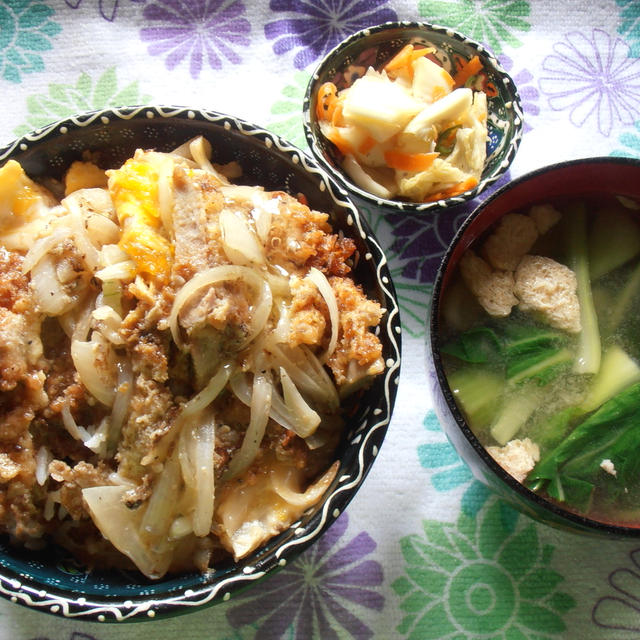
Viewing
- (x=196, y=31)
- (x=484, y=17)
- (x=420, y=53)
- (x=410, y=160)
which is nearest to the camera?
(x=410, y=160)

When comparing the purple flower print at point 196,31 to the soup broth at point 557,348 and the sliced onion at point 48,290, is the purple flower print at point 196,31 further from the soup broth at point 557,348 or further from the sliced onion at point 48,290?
the soup broth at point 557,348

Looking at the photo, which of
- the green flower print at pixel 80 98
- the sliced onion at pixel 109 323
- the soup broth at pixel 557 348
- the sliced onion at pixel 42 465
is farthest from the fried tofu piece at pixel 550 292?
the green flower print at pixel 80 98

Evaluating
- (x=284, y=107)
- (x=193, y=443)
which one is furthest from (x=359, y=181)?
(x=193, y=443)

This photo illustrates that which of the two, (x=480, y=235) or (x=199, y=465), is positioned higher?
(x=480, y=235)

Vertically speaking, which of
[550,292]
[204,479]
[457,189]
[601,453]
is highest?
[457,189]

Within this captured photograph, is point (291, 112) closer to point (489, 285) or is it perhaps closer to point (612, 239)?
point (489, 285)

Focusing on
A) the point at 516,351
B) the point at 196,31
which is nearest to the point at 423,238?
the point at 516,351

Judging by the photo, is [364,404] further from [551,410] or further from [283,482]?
[551,410]

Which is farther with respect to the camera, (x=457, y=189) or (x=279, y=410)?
(x=457, y=189)

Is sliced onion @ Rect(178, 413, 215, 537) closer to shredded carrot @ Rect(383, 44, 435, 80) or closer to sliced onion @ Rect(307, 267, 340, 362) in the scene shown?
sliced onion @ Rect(307, 267, 340, 362)
